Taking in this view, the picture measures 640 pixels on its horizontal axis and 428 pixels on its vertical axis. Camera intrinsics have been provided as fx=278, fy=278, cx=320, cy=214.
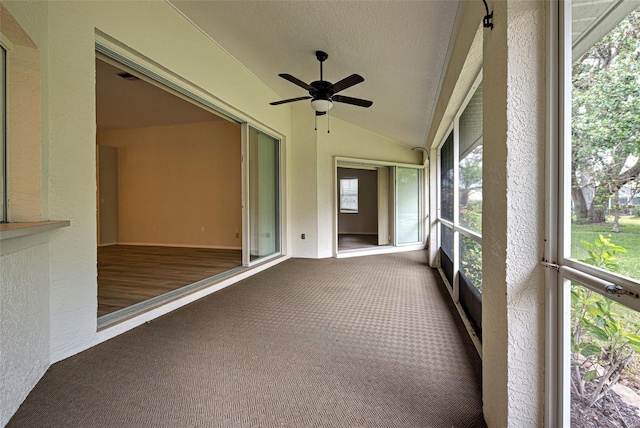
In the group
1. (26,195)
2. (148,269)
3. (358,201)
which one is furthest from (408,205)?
(26,195)

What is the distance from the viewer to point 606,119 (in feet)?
2.73

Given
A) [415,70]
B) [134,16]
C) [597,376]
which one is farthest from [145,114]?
[597,376]

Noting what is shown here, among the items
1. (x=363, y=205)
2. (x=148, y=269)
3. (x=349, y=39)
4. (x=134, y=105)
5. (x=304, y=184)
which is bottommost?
(x=148, y=269)

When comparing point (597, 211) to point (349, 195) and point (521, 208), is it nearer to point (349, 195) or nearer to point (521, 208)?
point (521, 208)

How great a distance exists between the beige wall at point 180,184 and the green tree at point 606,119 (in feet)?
19.1

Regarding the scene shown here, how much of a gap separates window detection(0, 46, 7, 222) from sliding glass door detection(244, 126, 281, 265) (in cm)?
261

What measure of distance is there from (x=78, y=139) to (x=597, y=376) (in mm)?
2971

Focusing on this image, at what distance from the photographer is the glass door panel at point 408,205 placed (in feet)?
20.6

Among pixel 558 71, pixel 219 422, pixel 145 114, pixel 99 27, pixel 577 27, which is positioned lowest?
pixel 219 422

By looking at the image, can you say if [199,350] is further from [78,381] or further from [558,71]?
[558,71]

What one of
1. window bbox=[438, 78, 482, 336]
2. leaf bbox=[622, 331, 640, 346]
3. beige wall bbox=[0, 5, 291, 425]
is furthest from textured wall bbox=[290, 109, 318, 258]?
leaf bbox=[622, 331, 640, 346]

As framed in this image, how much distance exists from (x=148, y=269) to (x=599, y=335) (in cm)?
488

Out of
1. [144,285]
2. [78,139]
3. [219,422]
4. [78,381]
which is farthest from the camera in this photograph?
[144,285]

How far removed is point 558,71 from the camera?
1005 mm
